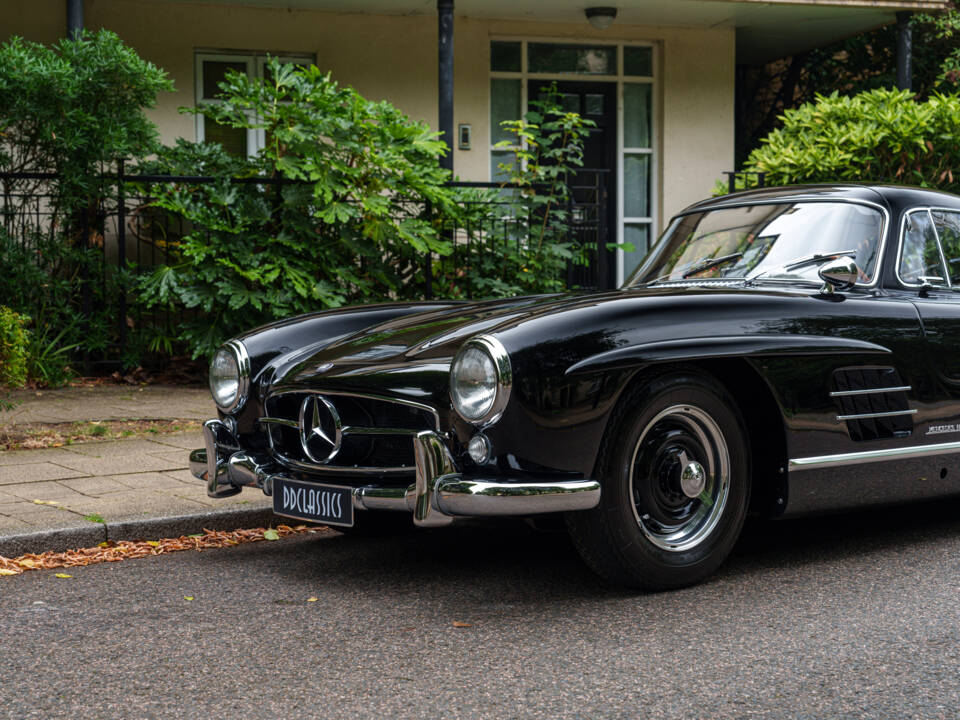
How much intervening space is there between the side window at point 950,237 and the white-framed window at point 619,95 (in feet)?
28.7

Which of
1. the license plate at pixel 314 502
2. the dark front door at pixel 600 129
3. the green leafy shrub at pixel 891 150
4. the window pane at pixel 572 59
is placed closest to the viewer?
the license plate at pixel 314 502

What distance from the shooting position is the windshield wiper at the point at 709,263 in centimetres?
507

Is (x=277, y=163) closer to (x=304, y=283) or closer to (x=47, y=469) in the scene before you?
(x=304, y=283)

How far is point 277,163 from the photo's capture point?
946cm

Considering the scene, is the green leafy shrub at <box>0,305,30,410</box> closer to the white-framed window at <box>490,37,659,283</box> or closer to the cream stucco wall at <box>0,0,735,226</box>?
the cream stucco wall at <box>0,0,735,226</box>

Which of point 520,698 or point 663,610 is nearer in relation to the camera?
point 520,698

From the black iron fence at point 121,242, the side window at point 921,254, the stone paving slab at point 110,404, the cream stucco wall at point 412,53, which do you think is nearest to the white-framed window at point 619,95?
the cream stucco wall at point 412,53

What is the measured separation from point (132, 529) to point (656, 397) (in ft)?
7.79

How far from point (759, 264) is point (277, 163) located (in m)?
5.42

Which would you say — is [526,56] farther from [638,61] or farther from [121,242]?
[121,242]

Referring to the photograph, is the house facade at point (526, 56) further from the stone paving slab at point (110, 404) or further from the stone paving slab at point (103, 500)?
the stone paving slab at point (103, 500)

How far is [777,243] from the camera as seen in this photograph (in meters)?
5.00

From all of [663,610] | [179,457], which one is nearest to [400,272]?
[179,457]

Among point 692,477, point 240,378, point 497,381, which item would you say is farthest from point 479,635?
point 240,378
